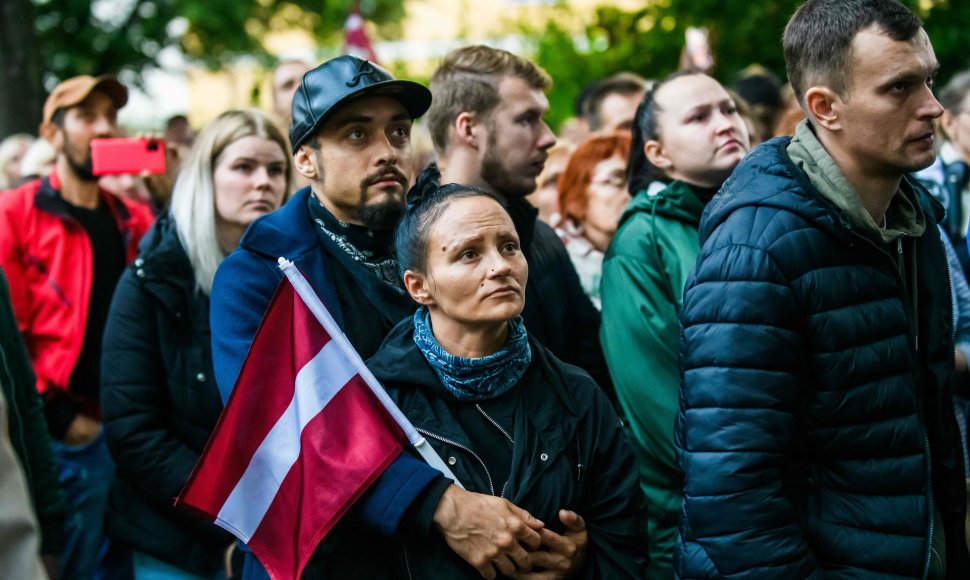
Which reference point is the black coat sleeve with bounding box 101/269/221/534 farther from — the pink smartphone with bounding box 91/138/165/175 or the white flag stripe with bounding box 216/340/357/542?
the white flag stripe with bounding box 216/340/357/542

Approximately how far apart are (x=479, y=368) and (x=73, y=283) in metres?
3.43

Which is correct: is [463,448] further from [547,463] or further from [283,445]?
[283,445]

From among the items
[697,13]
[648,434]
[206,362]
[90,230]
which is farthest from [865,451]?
[697,13]

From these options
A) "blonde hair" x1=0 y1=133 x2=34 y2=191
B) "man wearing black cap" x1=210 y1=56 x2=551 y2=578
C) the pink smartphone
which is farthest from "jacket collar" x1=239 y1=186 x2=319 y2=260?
"blonde hair" x1=0 y1=133 x2=34 y2=191

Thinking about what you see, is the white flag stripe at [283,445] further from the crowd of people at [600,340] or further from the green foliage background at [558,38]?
the green foliage background at [558,38]

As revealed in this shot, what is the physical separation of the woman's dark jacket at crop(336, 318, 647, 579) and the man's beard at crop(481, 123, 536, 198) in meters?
1.41

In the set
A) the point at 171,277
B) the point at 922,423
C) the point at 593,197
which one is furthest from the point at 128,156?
the point at 922,423

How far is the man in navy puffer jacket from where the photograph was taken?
113 inches

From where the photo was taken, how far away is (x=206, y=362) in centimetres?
460

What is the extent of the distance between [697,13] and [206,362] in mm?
7588

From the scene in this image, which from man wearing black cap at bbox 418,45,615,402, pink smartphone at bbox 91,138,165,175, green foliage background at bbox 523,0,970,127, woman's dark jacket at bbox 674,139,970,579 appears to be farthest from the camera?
green foliage background at bbox 523,0,970,127

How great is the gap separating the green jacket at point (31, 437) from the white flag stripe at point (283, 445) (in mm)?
1033

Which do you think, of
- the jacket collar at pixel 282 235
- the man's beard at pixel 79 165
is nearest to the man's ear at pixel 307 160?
the jacket collar at pixel 282 235

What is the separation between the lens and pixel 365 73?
3705 millimetres
